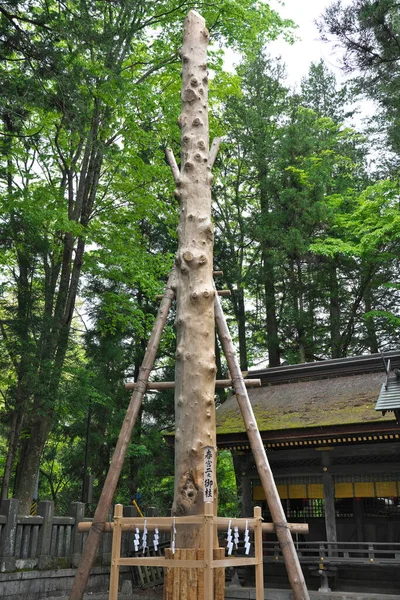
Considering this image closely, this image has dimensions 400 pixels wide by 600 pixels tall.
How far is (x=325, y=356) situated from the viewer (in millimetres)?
19750

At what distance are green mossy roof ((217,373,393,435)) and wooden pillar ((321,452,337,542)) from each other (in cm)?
99

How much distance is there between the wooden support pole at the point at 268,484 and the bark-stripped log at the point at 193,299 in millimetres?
433

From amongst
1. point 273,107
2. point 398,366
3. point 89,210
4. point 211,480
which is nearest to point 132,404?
point 211,480

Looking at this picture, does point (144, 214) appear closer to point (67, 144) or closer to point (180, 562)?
point (67, 144)

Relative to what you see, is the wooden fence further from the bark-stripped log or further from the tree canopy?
the bark-stripped log

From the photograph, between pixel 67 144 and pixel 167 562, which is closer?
pixel 167 562

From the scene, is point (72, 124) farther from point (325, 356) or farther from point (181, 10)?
point (325, 356)

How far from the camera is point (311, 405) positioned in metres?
11.9

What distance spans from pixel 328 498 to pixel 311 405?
6.49 ft

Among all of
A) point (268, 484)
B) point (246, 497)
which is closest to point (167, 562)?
point (268, 484)

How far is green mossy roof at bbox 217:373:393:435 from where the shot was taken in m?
10.5

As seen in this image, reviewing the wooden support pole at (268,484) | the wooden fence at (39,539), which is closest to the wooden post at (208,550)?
the wooden support pole at (268,484)

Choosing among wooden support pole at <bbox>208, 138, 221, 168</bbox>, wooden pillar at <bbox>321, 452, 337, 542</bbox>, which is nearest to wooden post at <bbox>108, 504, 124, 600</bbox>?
wooden support pole at <bbox>208, 138, 221, 168</bbox>

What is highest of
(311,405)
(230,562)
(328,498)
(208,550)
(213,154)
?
(213,154)
